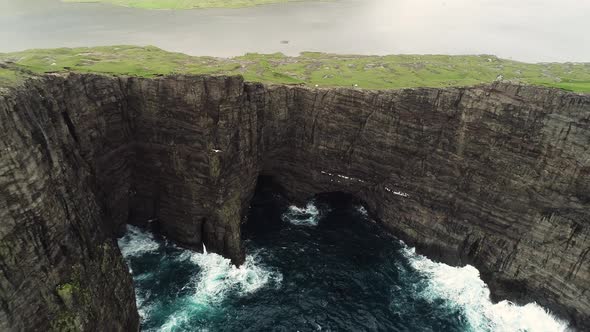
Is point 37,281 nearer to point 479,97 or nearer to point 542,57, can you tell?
point 479,97

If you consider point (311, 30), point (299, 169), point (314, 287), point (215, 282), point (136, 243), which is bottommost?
point (215, 282)

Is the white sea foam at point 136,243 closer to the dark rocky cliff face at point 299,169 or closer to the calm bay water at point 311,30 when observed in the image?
the dark rocky cliff face at point 299,169

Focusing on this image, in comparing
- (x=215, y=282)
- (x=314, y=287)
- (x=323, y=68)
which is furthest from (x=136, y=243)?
(x=323, y=68)

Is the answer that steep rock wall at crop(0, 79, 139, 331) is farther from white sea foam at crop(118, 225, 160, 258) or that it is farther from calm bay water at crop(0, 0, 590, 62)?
calm bay water at crop(0, 0, 590, 62)

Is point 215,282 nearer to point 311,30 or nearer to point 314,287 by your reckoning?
point 314,287

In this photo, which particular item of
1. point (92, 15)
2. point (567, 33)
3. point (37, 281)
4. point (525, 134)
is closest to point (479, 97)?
point (525, 134)

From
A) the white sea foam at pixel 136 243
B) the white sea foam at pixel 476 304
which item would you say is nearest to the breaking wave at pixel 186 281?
the white sea foam at pixel 136 243
